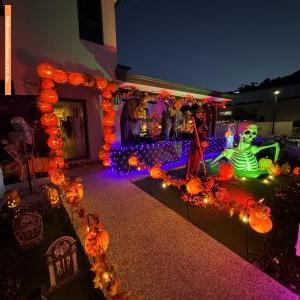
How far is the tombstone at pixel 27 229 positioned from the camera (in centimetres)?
374

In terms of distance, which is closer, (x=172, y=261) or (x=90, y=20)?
(x=172, y=261)

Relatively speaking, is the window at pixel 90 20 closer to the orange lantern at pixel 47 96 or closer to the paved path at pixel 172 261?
the orange lantern at pixel 47 96

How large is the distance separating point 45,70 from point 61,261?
18.1 feet

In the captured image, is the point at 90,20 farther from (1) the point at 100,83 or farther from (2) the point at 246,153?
(2) the point at 246,153

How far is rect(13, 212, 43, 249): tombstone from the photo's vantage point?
3744 mm

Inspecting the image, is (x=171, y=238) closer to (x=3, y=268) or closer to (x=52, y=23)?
(x=3, y=268)

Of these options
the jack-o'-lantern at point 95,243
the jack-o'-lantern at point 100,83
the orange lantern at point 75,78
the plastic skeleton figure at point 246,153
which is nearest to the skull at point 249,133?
the plastic skeleton figure at point 246,153

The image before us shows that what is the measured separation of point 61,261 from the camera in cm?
290

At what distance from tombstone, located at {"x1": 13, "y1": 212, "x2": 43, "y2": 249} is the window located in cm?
817

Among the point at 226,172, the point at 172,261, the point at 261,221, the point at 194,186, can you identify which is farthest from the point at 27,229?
the point at 226,172

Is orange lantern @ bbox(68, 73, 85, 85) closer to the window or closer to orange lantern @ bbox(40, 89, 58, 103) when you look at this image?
orange lantern @ bbox(40, 89, 58, 103)

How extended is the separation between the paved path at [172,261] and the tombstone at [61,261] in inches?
29.3

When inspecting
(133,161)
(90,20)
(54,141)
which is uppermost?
(90,20)

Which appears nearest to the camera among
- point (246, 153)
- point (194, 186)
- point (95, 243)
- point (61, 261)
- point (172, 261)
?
point (61, 261)
